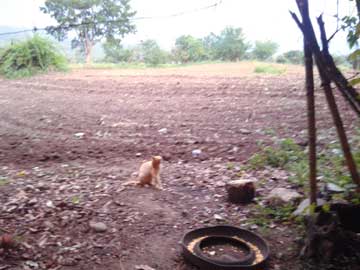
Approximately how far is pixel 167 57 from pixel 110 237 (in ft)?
45.3

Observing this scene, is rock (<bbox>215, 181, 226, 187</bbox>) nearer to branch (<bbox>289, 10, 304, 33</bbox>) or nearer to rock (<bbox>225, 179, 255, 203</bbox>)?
rock (<bbox>225, 179, 255, 203</bbox>)

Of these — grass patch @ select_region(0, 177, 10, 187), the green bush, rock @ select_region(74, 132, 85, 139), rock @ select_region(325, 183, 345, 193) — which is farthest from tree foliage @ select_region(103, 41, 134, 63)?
rock @ select_region(325, 183, 345, 193)

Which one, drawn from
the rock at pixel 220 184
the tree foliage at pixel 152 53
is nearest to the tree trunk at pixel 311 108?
the rock at pixel 220 184

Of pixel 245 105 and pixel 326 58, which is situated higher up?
pixel 326 58

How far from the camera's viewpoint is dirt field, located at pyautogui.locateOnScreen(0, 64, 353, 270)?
2.26 meters

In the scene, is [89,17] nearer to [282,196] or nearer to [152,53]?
[152,53]

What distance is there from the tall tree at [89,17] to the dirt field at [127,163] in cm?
647

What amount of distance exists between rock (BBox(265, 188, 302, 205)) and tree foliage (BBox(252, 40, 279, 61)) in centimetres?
1429

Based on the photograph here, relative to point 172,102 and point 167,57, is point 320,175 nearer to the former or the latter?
point 172,102

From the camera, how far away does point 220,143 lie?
4293 mm

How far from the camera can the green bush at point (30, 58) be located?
1180 cm

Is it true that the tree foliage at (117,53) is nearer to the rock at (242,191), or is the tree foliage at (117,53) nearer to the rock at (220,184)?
the rock at (220,184)

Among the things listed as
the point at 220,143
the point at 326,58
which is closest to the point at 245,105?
the point at 220,143

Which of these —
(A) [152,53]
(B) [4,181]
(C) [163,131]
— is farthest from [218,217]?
(A) [152,53]
